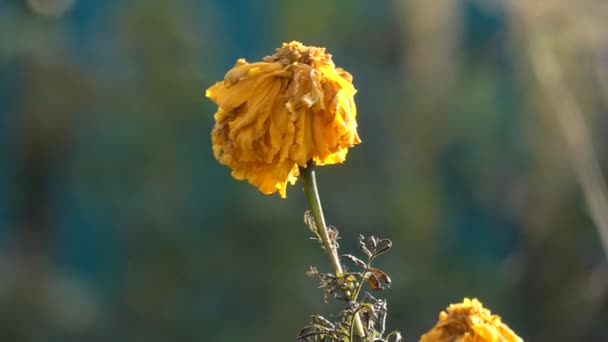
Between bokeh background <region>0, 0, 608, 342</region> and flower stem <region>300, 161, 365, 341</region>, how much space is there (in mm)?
6300

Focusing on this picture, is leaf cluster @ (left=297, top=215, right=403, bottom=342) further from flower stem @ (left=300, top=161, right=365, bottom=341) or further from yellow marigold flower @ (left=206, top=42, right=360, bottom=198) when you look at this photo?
yellow marigold flower @ (left=206, top=42, right=360, bottom=198)

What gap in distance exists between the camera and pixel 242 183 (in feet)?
26.2

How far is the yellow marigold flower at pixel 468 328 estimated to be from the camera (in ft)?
4.70

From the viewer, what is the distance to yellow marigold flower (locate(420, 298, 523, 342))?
1432mm

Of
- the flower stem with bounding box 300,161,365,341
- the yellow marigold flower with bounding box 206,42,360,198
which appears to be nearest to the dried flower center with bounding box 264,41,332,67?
the yellow marigold flower with bounding box 206,42,360,198

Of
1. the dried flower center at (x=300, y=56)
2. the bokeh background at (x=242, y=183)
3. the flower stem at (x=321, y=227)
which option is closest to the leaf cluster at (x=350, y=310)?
the flower stem at (x=321, y=227)

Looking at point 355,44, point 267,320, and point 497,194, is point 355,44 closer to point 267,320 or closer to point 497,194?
point 497,194

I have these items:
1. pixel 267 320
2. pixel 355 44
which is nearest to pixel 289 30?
pixel 355 44

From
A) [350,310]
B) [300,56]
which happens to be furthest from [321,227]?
[300,56]

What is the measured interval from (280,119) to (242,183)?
6618mm

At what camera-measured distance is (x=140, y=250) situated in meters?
8.37

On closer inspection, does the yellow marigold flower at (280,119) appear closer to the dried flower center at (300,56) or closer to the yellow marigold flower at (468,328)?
the dried flower center at (300,56)

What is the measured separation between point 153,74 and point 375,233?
1.93 meters

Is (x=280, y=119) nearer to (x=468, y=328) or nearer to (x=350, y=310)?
(x=350, y=310)
